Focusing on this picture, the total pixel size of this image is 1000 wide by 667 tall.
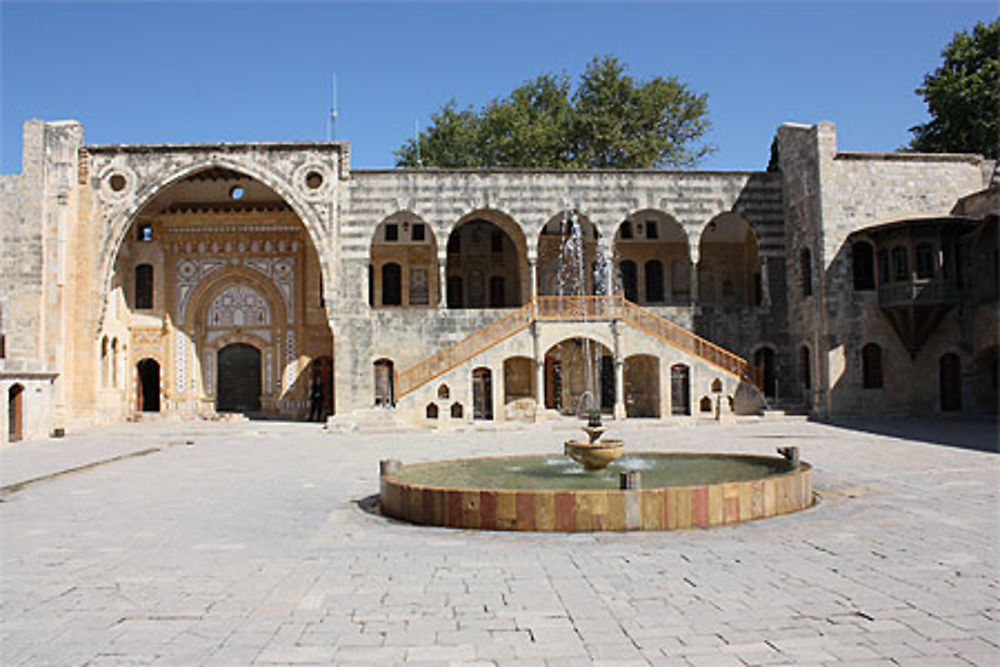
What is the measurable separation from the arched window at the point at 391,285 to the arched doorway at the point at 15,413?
36.1ft

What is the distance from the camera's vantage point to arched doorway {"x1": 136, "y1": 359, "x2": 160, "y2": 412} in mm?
26344

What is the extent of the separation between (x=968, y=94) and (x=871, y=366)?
→ 12.9 metres

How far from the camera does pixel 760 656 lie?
426cm

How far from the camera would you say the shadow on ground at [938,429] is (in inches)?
582

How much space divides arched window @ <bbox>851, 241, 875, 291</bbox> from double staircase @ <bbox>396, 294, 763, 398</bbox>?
3.75 meters

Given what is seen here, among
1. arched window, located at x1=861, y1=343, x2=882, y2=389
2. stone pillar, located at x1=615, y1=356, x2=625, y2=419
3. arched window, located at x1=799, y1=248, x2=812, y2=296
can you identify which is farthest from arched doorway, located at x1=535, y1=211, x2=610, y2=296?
arched window, located at x1=861, y1=343, x2=882, y2=389

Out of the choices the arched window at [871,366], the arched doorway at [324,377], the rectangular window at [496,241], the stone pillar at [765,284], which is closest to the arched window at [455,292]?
the rectangular window at [496,241]

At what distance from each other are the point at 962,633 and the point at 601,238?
20.3 m

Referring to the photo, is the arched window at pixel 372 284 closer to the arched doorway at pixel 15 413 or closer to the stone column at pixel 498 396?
the stone column at pixel 498 396

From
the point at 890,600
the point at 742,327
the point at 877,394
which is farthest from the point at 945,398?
the point at 890,600

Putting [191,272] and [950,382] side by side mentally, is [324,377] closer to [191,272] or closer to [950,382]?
[191,272]

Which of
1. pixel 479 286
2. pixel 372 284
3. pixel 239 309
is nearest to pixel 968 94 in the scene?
pixel 479 286

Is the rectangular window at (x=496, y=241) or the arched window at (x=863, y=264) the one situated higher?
the rectangular window at (x=496, y=241)

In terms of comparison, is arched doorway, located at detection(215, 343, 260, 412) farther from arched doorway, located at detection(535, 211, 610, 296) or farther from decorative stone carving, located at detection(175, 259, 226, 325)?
arched doorway, located at detection(535, 211, 610, 296)
